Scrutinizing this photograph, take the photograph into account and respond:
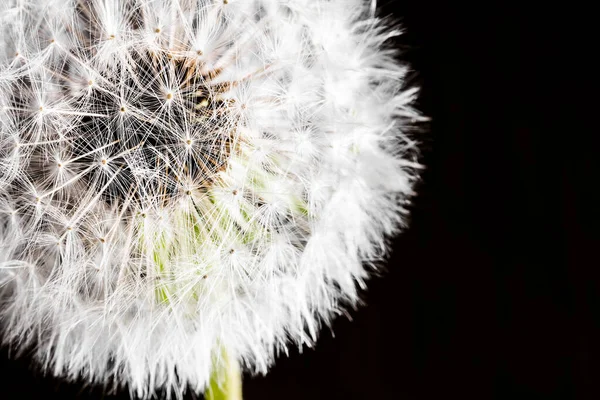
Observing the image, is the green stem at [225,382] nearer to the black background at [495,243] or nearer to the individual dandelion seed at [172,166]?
the individual dandelion seed at [172,166]

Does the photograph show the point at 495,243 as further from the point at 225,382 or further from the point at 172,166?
the point at 172,166

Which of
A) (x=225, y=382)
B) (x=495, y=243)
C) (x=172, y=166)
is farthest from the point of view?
(x=495, y=243)

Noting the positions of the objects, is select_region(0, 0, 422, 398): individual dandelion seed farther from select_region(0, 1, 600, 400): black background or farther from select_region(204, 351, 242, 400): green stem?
select_region(0, 1, 600, 400): black background

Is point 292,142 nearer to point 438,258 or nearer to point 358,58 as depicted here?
point 358,58

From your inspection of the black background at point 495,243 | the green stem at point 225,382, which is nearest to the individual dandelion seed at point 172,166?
the green stem at point 225,382

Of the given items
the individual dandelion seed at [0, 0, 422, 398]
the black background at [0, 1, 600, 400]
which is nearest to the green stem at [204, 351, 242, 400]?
the individual dandelion seed at [0, 0, 422, 398]

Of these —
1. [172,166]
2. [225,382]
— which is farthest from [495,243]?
[172,166]
